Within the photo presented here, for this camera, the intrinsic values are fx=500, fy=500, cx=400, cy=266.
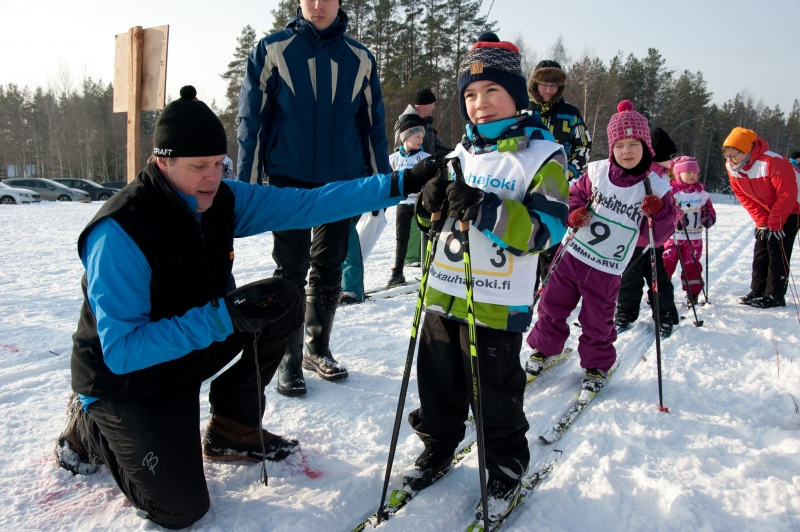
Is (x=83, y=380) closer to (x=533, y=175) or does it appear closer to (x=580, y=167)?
(x=533, y=175)

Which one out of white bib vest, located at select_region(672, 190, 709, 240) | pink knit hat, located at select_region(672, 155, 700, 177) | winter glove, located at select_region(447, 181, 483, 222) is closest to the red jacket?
pink knit hat, located at select_region(672, 155, 700, 177)

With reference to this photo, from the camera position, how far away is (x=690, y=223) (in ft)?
19.8

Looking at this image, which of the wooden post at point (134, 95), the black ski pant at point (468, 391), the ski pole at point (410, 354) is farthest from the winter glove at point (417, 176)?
the wooden post at point (134, 95)

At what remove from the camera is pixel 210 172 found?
208cm

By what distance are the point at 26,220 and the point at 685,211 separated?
14.6 meters

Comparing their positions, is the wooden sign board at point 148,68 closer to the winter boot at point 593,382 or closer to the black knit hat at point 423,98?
the winter boot at point 593,382

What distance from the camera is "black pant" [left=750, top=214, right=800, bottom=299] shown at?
590cm

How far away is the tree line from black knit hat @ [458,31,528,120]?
26790mm

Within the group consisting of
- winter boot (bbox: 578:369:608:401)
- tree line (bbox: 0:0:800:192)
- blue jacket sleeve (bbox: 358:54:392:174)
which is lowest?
winter boot (bbox: 578:369:608:401)

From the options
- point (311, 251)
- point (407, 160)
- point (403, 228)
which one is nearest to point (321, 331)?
point (311, 251)

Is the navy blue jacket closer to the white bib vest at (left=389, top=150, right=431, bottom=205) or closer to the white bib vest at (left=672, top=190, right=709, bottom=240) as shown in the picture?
the white bib vest at (left=389, top=150, right=431, bottom=205)

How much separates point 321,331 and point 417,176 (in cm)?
148

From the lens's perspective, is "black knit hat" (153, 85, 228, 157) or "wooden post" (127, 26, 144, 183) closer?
"black knit hat" (153, 85, 228, 157)

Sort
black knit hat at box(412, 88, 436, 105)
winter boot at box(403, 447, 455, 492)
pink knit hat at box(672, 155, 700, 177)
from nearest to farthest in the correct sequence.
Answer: winter boot at box(403, 447, 455, 492) → pink knit hat at box(672, 155, 700, 177) → black knit hat at box(412, 88, 436, 105)
